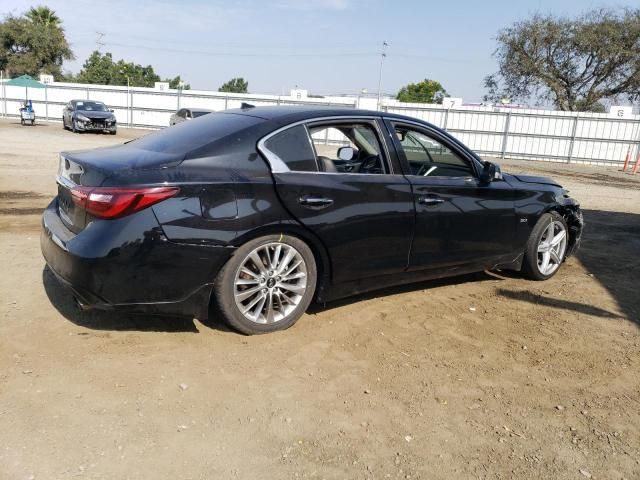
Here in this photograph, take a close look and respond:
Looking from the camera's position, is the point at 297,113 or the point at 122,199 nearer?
the point at 122,199

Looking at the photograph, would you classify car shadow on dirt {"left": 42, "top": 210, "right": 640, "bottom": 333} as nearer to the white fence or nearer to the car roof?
the car roof

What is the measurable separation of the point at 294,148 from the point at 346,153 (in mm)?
721

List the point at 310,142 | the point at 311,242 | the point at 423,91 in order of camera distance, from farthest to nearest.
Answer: the point at 423,91, the point at 310,142, the point at 311,242

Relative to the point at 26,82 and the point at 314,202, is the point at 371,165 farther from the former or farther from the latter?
the point at 26,82

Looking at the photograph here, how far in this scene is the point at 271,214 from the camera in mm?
→ 3730

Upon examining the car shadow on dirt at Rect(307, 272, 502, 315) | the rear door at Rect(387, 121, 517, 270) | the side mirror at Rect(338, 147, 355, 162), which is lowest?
the car shadow on dirt at Rect(307, 272, 502, 315)

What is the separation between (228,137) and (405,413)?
6.88 ft

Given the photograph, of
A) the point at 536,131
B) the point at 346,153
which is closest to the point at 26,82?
the point at 536,131

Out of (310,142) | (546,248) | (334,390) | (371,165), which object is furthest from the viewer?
(546,248)

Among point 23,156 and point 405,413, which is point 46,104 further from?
point 405,413

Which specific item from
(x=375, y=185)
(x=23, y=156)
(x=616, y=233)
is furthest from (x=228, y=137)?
(x=23, y=156)

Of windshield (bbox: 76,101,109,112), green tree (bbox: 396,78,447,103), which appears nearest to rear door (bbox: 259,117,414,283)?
windshield (bbox: 76,101,109,112)

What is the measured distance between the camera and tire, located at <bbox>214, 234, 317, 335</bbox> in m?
3.71

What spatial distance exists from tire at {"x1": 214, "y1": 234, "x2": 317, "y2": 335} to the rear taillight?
609 mm
